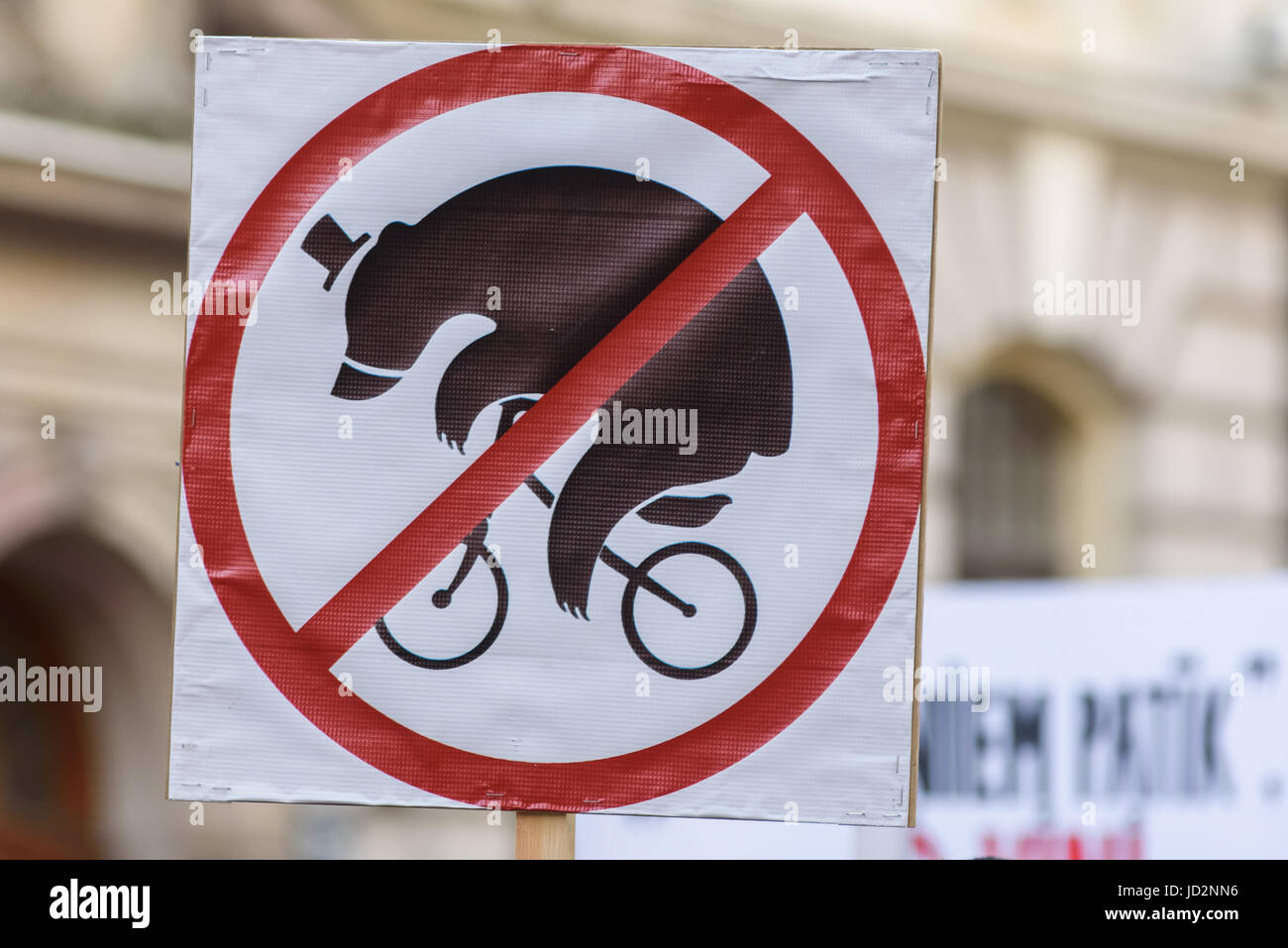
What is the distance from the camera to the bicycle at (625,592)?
2141 mm

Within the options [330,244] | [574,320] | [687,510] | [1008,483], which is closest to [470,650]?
[687,510]

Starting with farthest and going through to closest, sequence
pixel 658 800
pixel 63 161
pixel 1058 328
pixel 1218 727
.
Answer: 1. pixel 1058 328
2. pixel 63 161
3. pixel 1218 727
4. pixel 658 800

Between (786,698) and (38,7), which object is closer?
(786,698)

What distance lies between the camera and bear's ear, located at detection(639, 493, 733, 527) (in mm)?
2150

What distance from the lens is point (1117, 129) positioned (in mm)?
9461

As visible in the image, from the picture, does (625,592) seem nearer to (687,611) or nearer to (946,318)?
(687,611)

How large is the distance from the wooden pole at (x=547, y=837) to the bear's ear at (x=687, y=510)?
424mm

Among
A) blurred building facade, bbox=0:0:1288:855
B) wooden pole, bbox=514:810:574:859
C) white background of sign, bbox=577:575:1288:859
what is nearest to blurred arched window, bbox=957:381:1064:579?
blurred building facade, bbox=0:0:1288:855

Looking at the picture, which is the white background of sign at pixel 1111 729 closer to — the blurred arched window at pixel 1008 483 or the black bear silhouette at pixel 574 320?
the black bear silhouette at pixel 574 320

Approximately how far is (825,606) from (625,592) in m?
0.28

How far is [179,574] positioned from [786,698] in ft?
2.82

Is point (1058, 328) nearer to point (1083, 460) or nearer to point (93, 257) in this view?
point (1083, 460)

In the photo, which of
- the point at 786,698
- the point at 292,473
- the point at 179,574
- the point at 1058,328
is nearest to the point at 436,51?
the point at 292,473

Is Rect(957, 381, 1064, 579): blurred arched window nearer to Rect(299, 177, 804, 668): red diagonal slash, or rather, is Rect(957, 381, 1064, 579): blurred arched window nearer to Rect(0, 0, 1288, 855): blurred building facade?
Rect(0, 0, 1288, 855): blurred building facade
